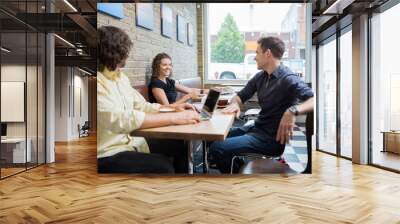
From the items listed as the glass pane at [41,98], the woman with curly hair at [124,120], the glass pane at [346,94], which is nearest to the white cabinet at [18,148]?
the glass pane at [41,98]

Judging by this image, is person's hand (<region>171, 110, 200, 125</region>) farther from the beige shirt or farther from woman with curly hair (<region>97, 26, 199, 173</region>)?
the beige shirt

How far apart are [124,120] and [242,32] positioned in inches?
85.6

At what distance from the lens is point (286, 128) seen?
19.4ft

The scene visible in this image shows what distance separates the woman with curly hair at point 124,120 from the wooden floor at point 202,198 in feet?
0.77

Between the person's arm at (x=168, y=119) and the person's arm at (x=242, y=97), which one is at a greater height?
the person's arm at (x=242, y=97)

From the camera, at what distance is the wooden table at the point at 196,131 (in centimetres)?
557

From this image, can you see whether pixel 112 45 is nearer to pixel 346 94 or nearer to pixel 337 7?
pixel 337 7

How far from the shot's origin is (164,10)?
6.11 metres

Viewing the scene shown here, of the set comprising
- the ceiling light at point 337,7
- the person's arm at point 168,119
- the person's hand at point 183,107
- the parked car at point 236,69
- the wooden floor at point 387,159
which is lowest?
the wooden floor at point 387,159

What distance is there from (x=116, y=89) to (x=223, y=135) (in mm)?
1673

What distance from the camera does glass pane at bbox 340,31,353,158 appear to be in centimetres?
823

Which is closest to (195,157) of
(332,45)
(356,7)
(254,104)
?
(254,104)

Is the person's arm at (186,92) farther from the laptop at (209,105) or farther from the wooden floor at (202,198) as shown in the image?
the wooden floor at (202,198)

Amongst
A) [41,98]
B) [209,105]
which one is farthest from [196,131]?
[41,98]
